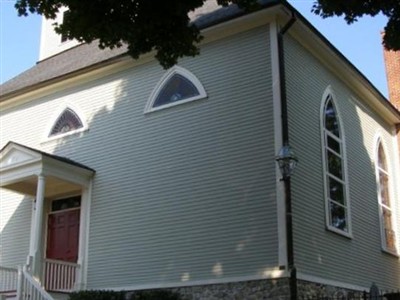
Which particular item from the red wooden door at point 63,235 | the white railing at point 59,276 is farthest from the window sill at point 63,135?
the white railing at point 59,276

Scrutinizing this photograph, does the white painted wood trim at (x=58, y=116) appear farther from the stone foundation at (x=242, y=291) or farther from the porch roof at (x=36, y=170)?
the stone foundation at (x=242, y=291)

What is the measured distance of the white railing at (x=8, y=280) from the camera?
1514cm

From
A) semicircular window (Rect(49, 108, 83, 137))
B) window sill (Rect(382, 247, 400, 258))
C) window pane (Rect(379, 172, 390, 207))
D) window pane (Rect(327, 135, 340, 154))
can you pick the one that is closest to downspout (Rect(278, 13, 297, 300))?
window pane (Rect(327, 135, 340, 154))

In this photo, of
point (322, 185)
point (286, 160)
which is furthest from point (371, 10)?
point (322, 185)

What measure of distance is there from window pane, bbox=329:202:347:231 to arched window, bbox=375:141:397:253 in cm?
286

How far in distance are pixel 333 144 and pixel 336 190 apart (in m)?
1.36

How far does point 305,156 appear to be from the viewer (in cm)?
1493

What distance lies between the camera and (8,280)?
15578mm

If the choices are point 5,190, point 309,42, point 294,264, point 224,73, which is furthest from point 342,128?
point 5,190

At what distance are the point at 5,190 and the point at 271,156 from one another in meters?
9.09

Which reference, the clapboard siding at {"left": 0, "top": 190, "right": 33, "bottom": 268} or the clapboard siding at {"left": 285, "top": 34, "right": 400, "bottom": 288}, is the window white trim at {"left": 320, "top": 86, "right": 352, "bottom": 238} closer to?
the clapboard siding at {"left": 285, "top": 34, "right": 400, "bottom": 288}

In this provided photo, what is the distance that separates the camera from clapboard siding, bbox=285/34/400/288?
1422cm

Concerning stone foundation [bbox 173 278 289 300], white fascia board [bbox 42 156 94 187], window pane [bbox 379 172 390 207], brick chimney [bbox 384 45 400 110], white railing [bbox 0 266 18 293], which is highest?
brick chimney [bbox 384 45 400 110]

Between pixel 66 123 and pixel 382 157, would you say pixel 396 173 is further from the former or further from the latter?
pixel 66 123
